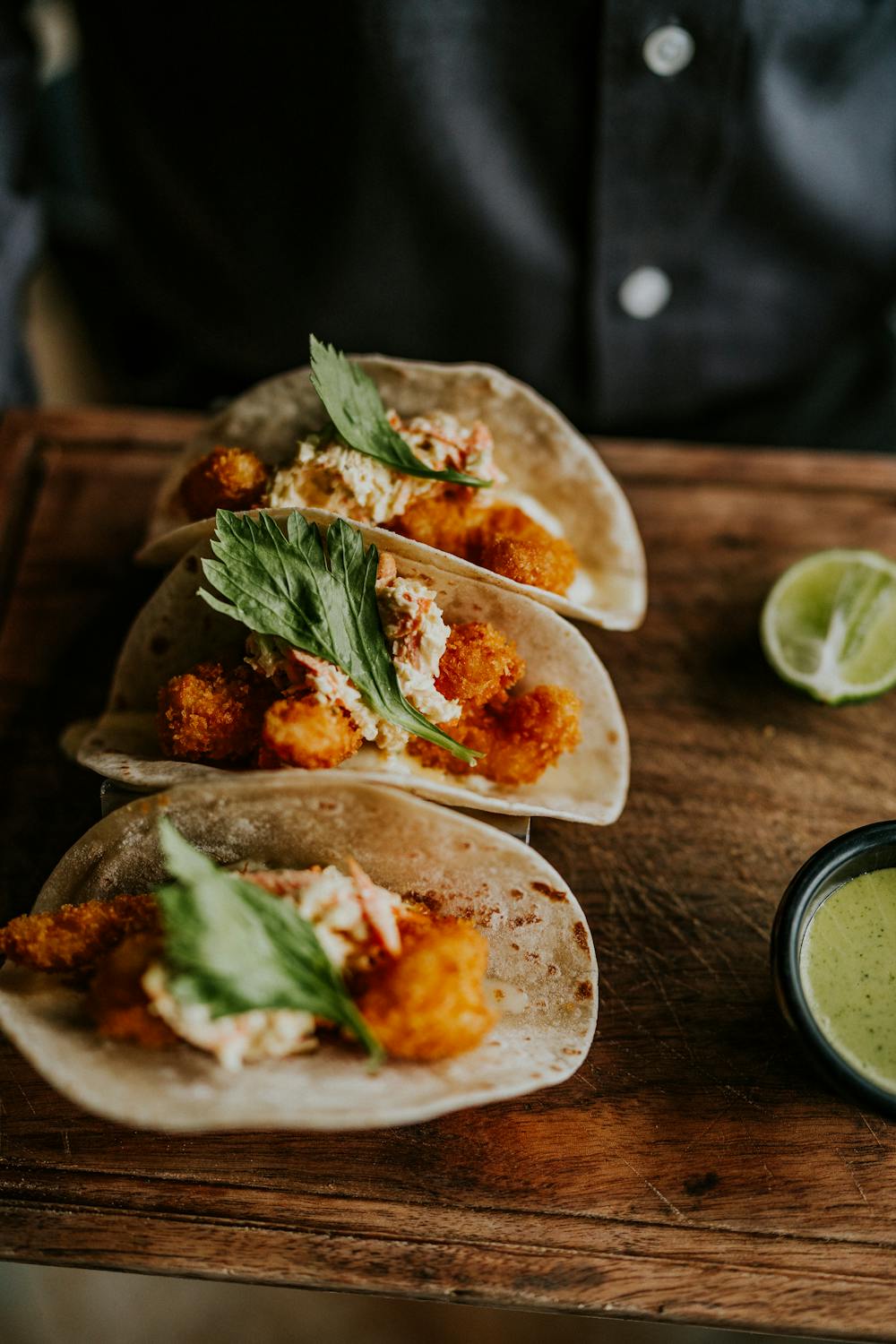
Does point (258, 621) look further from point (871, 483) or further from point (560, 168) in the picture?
point (871, 483)

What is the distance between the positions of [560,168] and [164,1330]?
10.0 feet

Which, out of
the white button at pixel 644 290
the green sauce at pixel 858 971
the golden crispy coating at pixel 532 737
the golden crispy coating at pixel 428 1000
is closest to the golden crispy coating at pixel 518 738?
the golden crispy coating at pixel 532 737

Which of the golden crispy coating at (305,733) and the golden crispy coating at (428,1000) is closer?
the golden crispy coating at (428,1000)

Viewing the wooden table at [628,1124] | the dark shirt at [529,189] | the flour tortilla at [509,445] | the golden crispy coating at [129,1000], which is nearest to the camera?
the golden crispy coating at [129,1000]

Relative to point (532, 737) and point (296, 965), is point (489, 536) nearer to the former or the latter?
point (532, 737)

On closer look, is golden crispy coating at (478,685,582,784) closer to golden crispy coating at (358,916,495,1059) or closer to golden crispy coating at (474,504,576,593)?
golden crispy coating at (474,504,576,593)

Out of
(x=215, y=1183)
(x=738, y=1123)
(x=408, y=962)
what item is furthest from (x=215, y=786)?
(x=738, y=1123)

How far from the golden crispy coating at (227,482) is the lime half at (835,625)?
3.59 feet

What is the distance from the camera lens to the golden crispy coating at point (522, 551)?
1.85m

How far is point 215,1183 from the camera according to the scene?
5.39 feet

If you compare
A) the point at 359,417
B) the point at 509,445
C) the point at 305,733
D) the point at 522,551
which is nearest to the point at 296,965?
the point at 305,733

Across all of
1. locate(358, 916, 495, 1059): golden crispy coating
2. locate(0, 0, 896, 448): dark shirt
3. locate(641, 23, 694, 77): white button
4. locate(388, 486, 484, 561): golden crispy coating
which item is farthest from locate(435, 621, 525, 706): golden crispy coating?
locate(641, 23, 694, 77): white button

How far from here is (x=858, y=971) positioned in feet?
5.52

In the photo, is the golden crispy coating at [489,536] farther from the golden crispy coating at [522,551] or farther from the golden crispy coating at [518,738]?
the golden crispy coating at [518,738]
